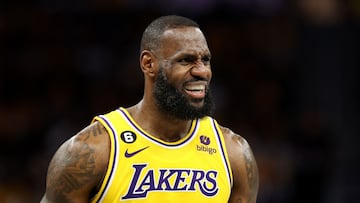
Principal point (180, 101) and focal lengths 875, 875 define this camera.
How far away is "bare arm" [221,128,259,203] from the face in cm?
39

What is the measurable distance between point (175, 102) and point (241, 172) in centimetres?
66

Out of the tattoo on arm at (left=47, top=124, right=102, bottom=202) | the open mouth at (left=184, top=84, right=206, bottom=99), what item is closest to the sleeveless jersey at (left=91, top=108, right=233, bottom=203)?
the tattoo on arm at (left=47, top=124, right=102, bottom=202)

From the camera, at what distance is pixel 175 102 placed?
5.16m

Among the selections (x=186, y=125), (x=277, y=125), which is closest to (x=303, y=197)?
(x=277, y=125)

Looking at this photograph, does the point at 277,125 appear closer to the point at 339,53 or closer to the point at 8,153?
the point at 339,53

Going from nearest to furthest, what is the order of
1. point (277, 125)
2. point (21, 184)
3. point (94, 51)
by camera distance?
1. point (21, 184)
2. point (277, 125)
3. point (94, 51)

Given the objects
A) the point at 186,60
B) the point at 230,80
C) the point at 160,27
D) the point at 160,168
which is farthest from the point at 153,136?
the point at 230,80

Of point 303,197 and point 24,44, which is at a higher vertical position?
point 24,44

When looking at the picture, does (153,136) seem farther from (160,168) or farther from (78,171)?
(78,171)

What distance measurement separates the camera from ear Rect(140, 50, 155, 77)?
17.3 feet

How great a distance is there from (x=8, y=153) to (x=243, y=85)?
10.8 feet

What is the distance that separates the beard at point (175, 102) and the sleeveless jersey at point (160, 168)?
22 centimetres

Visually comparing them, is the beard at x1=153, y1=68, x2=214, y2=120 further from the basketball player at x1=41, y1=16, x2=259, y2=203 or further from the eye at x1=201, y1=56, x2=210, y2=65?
the eye at x1=201, y1=56, x2=210, y2=65

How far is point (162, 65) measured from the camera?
5199 mm
